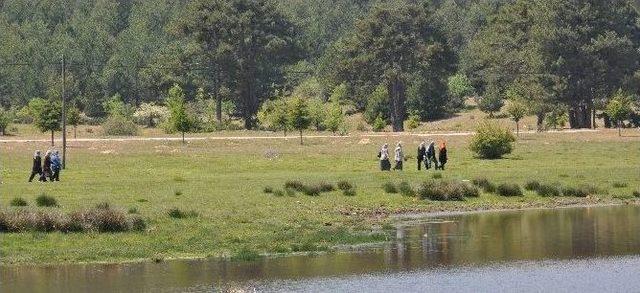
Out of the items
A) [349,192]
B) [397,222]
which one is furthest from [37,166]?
[397,222]

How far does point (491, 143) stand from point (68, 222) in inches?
1723

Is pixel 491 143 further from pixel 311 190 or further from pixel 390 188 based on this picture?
pixel 311 190

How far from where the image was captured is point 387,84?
140m

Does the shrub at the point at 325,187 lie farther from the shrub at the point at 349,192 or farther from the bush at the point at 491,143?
the bush at the point at 491,143

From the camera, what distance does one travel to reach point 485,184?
57500 millimetres

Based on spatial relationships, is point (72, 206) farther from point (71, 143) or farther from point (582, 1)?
point (582, 1)

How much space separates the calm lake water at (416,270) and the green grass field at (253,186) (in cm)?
173

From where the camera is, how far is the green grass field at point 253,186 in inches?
1507

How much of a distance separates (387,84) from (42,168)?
8071 cm

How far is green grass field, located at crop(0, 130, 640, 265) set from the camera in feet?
126

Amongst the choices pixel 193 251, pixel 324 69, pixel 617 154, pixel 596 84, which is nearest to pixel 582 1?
pixel 596 84

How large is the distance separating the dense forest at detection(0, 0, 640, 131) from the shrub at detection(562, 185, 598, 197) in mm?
51877

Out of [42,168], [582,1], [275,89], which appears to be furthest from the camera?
[275,89]

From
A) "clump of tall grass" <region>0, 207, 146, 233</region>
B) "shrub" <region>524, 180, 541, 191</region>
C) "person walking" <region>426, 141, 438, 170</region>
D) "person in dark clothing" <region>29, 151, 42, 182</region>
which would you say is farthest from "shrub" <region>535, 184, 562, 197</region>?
"person in dark clothing" <region>29, 151, 42, 182</region>
